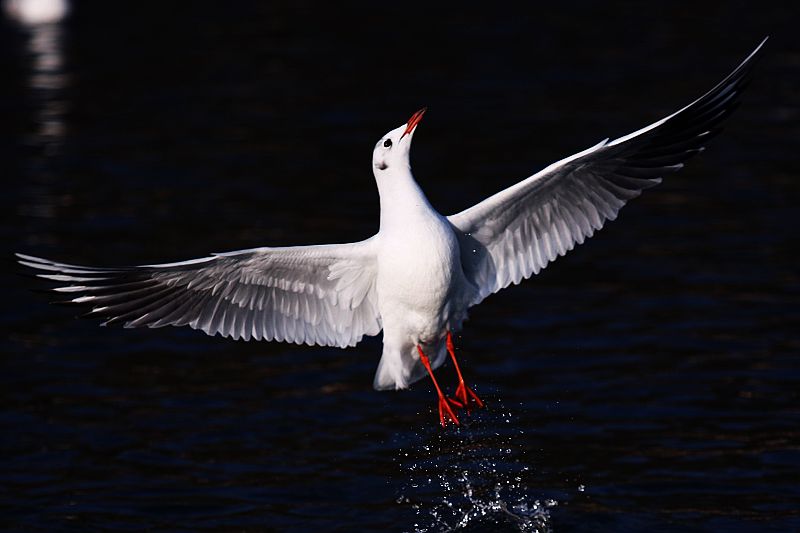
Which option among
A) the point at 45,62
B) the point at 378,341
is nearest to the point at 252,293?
the point at 378,341

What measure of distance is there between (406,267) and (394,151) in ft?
2.60

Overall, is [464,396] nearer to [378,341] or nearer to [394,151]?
[394,151]

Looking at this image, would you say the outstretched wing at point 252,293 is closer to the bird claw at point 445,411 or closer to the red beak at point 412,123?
the red beak at point 412,123

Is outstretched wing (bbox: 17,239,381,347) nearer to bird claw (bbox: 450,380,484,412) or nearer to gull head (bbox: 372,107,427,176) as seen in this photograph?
gull head (bbox: 372,107,427,176)

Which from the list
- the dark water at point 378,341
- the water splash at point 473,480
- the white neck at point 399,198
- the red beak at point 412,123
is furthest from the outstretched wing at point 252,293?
the dark water at point 378,341

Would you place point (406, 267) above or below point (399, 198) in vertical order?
below

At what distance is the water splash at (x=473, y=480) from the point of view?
947cm

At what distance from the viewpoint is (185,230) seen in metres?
15.0

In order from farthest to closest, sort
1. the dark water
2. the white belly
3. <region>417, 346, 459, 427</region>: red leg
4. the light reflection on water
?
the light reflection on water < the dark water < <region>417, 346, 459, 427</region>: red leg < the white belly

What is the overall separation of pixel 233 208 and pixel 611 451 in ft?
22.2

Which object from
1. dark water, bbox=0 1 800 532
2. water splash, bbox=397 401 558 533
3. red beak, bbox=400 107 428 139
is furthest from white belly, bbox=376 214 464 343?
dark water, bbox=0 1 800 532

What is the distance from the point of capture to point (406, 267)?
8320mm

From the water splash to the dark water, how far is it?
0.02 metres

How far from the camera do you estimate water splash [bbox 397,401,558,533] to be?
9.47 metres
